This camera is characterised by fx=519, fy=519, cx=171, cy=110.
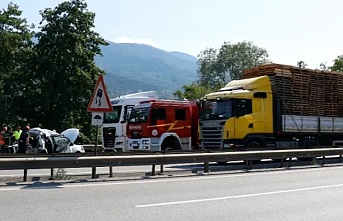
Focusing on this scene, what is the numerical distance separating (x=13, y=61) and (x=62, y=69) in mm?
6098

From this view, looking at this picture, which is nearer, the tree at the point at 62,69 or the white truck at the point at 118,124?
the white truck at the point at 118,124

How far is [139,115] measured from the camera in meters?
23.1

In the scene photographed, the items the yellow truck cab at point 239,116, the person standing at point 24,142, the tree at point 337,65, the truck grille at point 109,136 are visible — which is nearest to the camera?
the yellow truck cab at point 239,116

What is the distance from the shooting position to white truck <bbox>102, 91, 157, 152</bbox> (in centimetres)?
2519

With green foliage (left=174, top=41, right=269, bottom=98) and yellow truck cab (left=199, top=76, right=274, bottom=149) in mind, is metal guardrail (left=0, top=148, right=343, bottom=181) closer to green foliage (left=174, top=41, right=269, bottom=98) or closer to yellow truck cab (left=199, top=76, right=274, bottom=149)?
yellow truck cab (left=199, top=76, right=274, bottom=149)

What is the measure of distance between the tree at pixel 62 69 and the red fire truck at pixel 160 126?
18896 millimetres

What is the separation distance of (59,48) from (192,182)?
30.4m

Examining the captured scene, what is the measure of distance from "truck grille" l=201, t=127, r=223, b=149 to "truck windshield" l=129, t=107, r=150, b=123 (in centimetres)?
303

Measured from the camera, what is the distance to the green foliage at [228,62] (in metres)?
92.4

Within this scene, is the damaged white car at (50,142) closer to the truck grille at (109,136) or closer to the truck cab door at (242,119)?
the truck grille at (109,136)

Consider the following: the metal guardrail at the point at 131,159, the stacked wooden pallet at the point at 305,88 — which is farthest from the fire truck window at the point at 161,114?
the metal guardrail at the point at 131,159

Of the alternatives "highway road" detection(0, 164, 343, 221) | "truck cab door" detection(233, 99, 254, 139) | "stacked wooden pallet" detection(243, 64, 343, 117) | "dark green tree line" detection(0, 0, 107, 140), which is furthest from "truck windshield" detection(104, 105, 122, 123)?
"dark green tree line" detection(0, 0, 107, 140)

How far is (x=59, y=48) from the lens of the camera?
41.2 meters

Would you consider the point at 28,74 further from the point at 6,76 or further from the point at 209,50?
the point at 209,50
